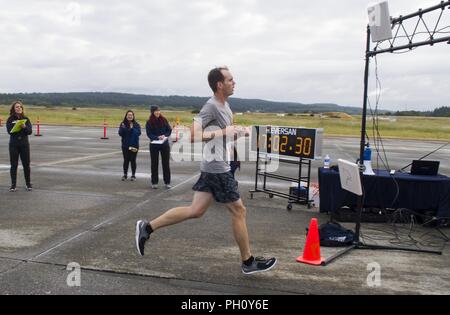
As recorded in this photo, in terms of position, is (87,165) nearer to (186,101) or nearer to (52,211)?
(52,211)

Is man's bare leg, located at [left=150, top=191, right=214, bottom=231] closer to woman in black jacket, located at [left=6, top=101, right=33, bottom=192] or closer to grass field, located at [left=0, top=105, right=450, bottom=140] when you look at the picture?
woman in black jacket, located at [left=6, top=101, right=33, bottom=192]

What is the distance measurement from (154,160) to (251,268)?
6.24 m

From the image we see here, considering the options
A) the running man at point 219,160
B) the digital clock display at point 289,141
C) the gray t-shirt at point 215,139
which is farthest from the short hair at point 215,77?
the digital clock display at point 289,141

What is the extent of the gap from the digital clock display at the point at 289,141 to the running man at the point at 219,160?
169 inches

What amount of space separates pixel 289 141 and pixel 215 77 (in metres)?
4.86

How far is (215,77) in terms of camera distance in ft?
16.0

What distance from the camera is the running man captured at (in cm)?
479

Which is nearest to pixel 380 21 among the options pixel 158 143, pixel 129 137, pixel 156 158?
pixel 158 143

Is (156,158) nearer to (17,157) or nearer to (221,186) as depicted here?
(17,157)

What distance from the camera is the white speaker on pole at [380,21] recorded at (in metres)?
5.86

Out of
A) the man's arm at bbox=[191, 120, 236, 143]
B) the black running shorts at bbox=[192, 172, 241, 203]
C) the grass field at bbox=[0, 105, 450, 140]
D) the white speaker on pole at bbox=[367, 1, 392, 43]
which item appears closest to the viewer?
the man's arm at bbox=[191, 120, 236, 143]

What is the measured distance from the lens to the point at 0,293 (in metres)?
4.30

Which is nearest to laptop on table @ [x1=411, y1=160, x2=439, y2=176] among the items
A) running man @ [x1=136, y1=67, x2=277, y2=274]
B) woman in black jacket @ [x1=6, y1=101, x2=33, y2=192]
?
running man @ [x1=136, y1=67, x2=277, y2=274]
